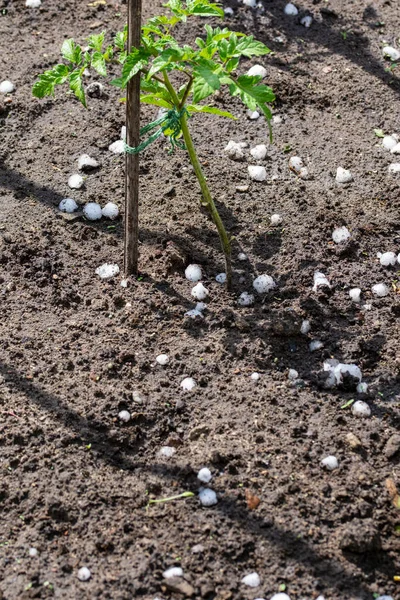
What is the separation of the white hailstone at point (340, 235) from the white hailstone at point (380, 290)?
A: 290 millimetres

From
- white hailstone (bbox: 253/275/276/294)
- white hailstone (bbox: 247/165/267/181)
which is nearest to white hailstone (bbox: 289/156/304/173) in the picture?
white hailstone (bbox: 247/165/267/181)

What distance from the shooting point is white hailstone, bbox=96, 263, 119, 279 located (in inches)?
127

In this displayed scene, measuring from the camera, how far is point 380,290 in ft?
10.3

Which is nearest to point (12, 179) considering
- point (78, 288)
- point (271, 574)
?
point (78, 288)

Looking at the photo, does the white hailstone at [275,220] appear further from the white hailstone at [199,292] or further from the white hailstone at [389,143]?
the white hailstone at [389,143]

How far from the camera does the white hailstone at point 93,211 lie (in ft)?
11.4

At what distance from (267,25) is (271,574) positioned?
10.9 ft

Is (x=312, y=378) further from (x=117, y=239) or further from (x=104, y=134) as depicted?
(x=104, y=134)

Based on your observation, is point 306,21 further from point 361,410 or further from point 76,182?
point 361,410

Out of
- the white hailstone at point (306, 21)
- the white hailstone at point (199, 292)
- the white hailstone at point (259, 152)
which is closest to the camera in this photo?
the white hailstone at point (199, 292)

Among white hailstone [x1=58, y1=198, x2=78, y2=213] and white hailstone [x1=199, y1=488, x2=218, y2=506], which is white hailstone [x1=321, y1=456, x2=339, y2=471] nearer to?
white hailstone [x1=199, y1=488, x2=218, y2=506]

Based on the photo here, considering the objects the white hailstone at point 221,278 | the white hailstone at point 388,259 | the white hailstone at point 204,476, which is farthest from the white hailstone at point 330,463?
the white hailstone at point 388,259

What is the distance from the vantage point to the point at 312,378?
284 centimetres

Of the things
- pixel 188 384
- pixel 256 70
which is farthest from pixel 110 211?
pixel 256 70
